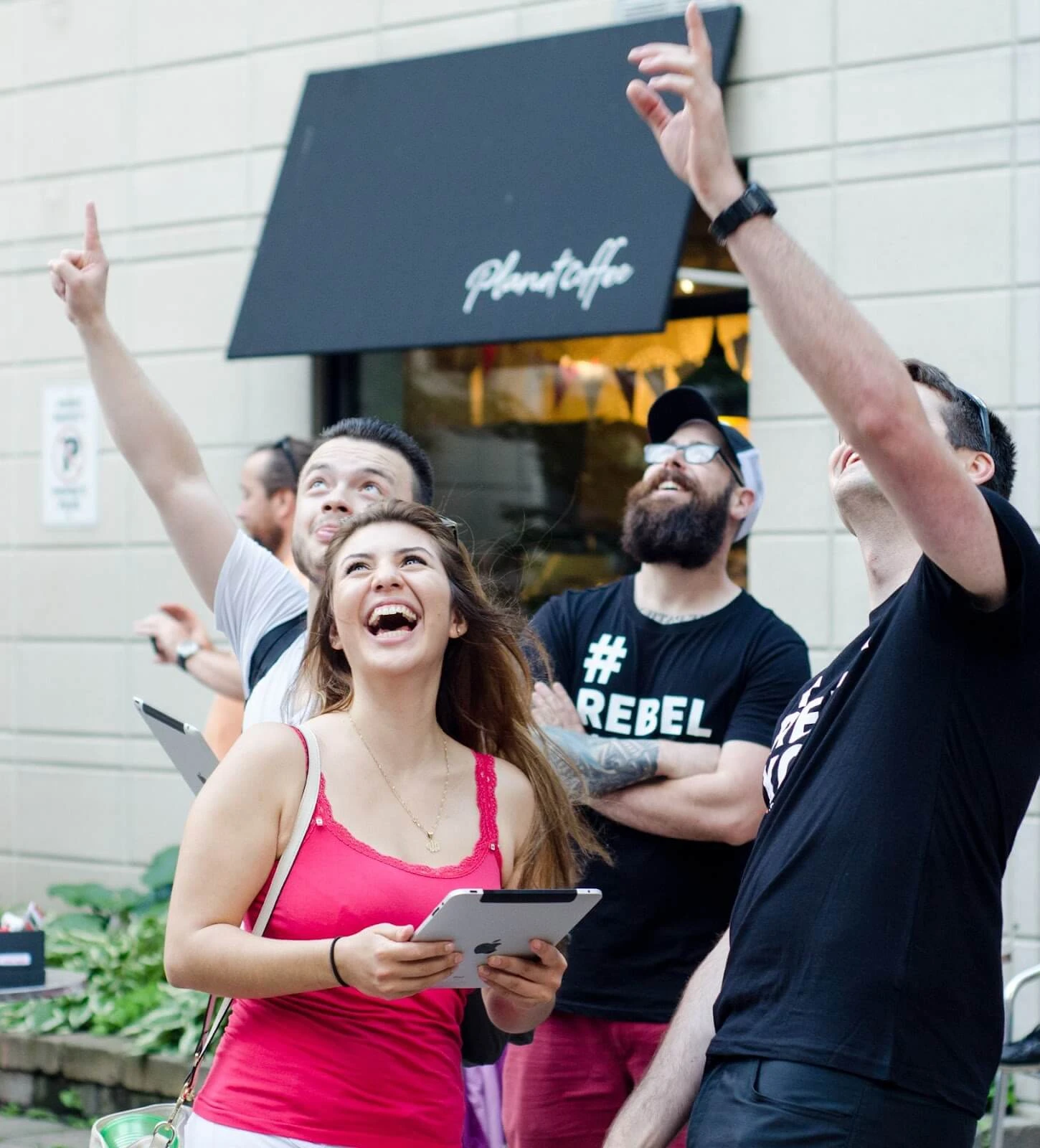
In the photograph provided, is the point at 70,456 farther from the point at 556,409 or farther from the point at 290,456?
the point at 290,456

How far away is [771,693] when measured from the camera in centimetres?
383

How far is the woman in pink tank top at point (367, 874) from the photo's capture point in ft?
8.28

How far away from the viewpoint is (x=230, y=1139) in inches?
99.7

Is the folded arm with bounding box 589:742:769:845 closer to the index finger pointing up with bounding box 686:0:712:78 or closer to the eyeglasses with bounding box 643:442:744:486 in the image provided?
the eyeglasses with bounding box 643:442:744:486

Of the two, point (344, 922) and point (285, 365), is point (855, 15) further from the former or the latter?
point (344, 922)

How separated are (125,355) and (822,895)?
219cm

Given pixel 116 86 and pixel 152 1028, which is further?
pixel 116 86

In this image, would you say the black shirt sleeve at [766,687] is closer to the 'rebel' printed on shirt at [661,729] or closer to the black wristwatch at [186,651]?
the 'rebel' printed on shirt at [661,729]

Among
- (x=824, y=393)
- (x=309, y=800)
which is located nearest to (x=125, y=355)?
(x=309, y=800)

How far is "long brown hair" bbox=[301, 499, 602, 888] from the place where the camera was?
2.99 meters

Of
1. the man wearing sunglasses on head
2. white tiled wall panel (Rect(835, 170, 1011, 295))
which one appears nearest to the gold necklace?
the man wearing sunglasses on head

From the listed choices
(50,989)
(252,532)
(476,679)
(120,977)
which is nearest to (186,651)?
(252,532)

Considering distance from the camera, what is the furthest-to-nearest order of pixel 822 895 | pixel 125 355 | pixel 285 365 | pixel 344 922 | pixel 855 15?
pixel 285 365 < pixel 855 15 < pixel 125 355 < pixel 344 922 < pixel 822 895

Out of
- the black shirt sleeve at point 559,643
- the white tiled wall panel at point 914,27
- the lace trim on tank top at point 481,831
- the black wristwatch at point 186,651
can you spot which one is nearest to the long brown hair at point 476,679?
the lace trim on tank top at point 481,831
